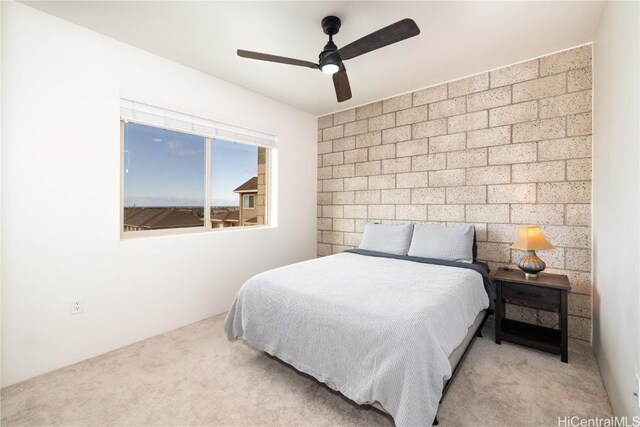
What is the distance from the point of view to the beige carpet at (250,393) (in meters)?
1.56

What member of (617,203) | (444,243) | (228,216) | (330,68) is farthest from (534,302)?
(228,216)

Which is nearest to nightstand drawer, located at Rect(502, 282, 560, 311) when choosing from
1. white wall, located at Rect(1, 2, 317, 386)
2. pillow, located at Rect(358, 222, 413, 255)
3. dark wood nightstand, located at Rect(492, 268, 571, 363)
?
dark wood nightstand, located at Rect(492, 268, 571, 363)

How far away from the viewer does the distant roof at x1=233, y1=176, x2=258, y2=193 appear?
3.63 meters

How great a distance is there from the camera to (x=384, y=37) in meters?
1.72

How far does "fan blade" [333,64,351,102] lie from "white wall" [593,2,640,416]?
Result: 1.50 metres

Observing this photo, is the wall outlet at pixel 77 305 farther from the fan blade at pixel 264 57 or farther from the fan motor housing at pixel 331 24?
the fan motor housing at pixel 331 24

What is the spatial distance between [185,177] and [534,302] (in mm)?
3392

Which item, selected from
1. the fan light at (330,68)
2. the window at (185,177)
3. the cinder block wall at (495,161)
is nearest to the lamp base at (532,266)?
the cinder block wall at (495,161)

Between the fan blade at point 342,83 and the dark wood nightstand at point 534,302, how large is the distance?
1993 millimetres

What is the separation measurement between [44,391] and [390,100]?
4.02m

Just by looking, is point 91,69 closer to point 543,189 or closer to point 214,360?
point 214,360

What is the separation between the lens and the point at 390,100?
138 inches

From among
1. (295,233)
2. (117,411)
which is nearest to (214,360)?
(117,411)

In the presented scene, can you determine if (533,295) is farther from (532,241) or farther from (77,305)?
(77,305)
